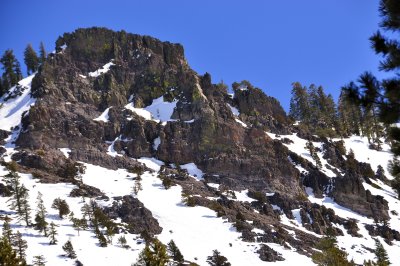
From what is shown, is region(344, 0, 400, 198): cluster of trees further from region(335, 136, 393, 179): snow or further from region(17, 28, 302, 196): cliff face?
region(335, 136, 393, 179): snow

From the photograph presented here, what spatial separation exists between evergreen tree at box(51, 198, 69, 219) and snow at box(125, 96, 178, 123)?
47.2 metres

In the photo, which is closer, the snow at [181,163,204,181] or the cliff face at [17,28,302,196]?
the snow at [181,163,204,181]

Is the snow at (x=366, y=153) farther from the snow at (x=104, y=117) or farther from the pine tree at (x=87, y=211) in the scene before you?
the pine tree at (x=87, y=211)

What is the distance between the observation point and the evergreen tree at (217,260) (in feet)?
175

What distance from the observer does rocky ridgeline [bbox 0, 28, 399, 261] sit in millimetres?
80356

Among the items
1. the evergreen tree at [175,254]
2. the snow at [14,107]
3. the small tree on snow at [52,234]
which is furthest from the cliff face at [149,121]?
the small tree on snow at [52,234]

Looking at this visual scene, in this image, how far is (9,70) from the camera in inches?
5261

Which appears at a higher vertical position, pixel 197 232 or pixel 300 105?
pixel 300 105

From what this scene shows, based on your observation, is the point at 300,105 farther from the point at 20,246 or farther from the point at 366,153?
the point at 20,246

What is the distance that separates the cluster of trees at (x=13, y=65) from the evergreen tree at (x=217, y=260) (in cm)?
9356

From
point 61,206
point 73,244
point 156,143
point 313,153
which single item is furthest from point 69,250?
point 313,153

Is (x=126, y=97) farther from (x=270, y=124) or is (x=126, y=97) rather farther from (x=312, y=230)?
(x=312, y=230)

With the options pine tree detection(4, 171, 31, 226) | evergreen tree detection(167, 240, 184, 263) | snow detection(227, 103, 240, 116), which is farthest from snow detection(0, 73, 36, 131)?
evergreen tree detection(167, 240, 184, 263)

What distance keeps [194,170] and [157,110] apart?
24673 mm
